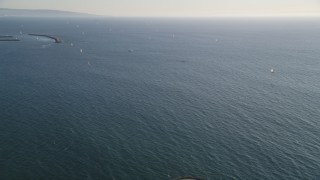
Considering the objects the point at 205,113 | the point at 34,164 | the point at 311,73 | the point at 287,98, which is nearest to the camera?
the point at 34,164

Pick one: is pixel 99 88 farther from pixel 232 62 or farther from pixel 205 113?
pixel 232 62

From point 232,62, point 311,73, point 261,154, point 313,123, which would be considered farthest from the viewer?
point 232,62

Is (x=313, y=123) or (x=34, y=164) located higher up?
(x=313, y=123)

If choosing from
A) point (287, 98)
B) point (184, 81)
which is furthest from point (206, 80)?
point (287, 98)

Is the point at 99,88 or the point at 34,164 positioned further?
the point at 99,88

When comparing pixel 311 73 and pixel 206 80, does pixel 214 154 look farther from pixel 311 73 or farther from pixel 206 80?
pixel 311 73

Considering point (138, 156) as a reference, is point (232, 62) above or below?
above

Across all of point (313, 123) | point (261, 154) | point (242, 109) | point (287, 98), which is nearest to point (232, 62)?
point (287, 98)

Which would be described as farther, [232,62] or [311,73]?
[232,62]

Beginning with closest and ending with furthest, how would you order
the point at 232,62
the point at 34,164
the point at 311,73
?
the point at 34,164, the point at 311,73, the point at 232,62
